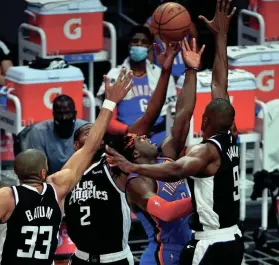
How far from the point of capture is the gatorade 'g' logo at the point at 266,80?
11.7 metres

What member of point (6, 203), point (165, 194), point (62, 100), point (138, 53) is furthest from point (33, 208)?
point (138, 53)

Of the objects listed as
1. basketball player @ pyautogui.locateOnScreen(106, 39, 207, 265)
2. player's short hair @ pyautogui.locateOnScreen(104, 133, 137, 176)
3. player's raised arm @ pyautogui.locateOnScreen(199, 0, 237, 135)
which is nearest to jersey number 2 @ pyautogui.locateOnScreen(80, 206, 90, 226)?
basketball player @ pyautogui.locateOnScreen(106, 39, 207, 265)

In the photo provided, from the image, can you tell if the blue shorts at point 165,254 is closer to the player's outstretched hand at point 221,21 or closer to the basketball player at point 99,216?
the basketball player at point 99,216

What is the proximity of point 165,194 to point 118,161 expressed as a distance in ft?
2.29

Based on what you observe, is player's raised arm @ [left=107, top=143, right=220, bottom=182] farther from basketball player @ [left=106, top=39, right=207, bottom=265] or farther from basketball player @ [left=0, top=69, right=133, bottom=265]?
basketball player @ [left=0, top=69, right=133, bottom=265]

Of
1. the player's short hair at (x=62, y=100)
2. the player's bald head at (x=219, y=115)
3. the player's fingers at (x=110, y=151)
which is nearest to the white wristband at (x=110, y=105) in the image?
the player's fingers at (x=110, y=151)

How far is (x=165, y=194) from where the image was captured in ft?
28.0

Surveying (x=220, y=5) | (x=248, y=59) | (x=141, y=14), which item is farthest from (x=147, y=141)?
(x=141, y=14)

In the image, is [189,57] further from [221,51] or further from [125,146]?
[125,146]

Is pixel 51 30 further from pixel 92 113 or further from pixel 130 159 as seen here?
pixel 130 159

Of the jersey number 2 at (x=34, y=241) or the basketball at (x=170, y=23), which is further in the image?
the basketball at (x=170, y=23)

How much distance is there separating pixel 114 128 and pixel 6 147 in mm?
1199

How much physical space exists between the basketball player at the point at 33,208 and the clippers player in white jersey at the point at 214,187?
635 millimetres

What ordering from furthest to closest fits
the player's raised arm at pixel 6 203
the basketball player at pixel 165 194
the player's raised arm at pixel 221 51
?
the player's raised arm at pixel 221 51
the basketball player at pixel 165 194
the player's raised arm at pixel 6 203
